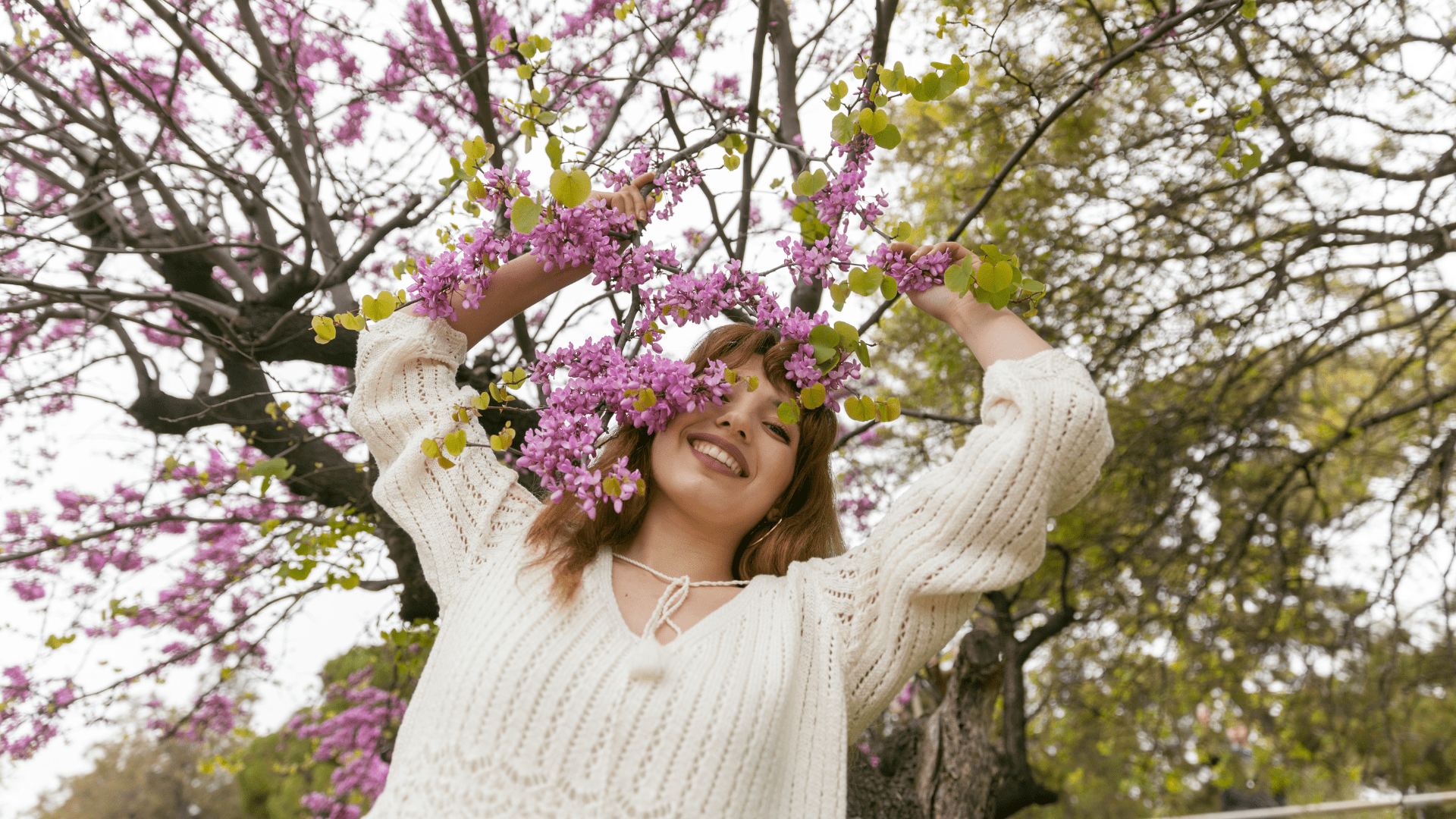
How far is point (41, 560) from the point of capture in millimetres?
3986

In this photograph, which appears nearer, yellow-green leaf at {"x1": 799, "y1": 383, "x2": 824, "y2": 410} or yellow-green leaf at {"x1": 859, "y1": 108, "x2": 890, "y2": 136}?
yellow-green leaf at {"x1": 859, "y1": 108, "x2": 890, "y2": 136}

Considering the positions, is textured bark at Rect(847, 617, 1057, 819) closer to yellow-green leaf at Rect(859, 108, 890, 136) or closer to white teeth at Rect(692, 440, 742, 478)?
white teeth at Rect(692, 440, 742, 478)

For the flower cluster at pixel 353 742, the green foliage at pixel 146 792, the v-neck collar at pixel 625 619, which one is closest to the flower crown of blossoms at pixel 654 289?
the v-neck collar at pixel 625 619

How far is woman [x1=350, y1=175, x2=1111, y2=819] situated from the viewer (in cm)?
131

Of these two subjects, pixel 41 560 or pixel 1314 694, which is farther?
pixel 1314 694

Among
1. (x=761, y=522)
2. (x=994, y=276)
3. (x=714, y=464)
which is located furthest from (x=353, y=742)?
(x=994, y=276)

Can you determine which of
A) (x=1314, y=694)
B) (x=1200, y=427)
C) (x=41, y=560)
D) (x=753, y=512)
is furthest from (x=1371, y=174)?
(x=41, y=560)

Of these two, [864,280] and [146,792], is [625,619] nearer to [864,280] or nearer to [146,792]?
[864,280]

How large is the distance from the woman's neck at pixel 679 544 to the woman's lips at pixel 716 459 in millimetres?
128

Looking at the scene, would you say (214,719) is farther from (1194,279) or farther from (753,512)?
(1194,279)

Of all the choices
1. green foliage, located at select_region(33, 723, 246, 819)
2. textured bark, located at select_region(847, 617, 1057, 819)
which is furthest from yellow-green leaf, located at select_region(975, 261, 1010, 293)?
green foliage, located at select_region(33, 723, 246, 819)

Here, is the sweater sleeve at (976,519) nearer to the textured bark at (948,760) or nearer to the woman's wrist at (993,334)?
the woman's wrist at (993,334)

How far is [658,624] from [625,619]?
0.23 feet

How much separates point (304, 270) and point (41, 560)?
2.56 meters
